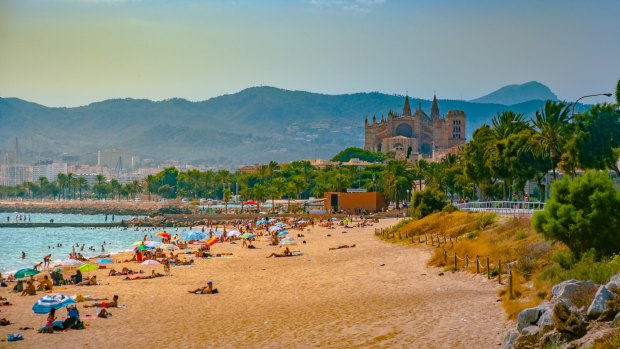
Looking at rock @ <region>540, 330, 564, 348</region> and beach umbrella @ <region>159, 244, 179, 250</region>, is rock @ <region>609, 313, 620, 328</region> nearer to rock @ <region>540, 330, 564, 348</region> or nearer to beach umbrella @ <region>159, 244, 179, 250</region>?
rock @ <region>540, 330, 564, 348</region>

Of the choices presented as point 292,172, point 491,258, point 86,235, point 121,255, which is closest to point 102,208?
point 292,172

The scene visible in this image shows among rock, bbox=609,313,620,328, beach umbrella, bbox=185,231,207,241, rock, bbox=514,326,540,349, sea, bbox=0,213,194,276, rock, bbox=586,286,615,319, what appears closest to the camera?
rock, bbox=609,313,620,328

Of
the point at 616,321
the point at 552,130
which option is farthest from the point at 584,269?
the point at 552,130

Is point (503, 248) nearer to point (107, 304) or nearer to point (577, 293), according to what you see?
point (577, 293)

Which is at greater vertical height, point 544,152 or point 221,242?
point 544,152

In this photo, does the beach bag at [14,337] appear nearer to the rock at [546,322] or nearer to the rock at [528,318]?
the rock at [528,318]

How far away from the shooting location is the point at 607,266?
1819 centimetres

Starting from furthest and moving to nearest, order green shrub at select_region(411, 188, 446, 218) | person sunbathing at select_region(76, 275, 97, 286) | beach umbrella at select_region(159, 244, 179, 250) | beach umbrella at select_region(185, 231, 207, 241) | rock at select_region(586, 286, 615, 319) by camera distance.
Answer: beach umbrella at select_region(185, 231, 207, 241) → beach umbrella at select_region(159, 244, 179, 250) → green shrub at select_region(411, 188, 446, 218) → person sunbathing at select_region(76, 275, 97, 286) → rock at select_region(586, 286, 615, 319)

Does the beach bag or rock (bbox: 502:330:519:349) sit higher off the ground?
rock (bbox: 502:330:519:349)

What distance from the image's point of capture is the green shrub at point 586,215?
21.4 metres

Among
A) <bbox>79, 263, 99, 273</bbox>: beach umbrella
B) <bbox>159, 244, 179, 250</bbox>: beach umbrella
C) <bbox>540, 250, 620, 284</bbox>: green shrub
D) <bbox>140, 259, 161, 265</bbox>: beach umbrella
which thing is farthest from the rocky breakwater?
<bbox>159, 244, 179, 250</bbox>: beach umbrella

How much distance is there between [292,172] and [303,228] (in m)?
95.3

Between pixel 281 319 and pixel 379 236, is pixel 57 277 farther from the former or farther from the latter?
pixel 379 236

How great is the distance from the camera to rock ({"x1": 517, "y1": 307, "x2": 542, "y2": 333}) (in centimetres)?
1466
